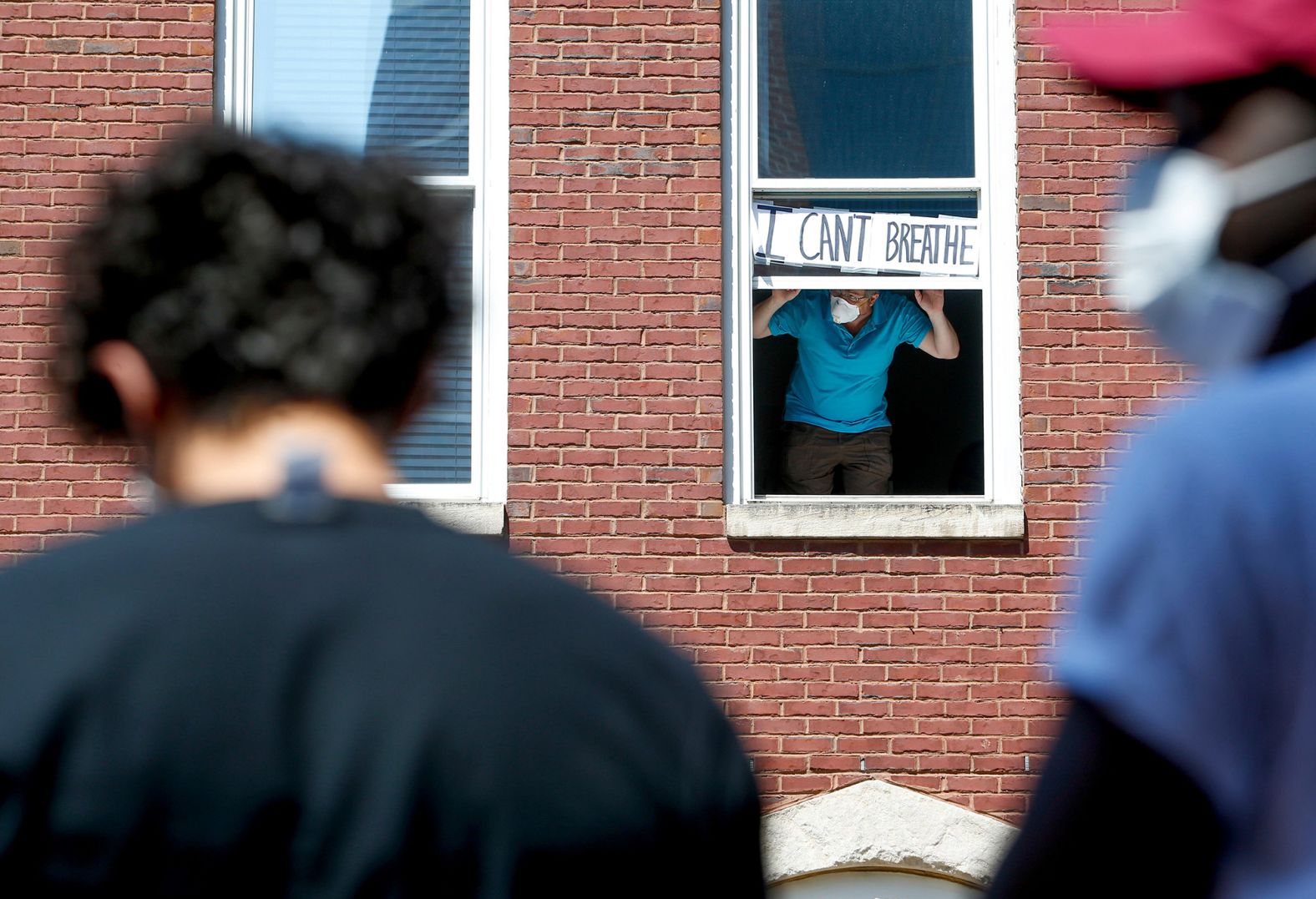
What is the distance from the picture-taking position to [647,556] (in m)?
5.90

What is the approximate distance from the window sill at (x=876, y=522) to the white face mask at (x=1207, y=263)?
448 centimetres

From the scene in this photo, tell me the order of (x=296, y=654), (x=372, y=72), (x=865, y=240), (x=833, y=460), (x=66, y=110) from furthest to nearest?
(x=372, y=72) → (x=865, y=240) → (x=833, y=460) → (x=66, y=110) → (x=296, y=654)

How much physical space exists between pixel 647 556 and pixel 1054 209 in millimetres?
2193

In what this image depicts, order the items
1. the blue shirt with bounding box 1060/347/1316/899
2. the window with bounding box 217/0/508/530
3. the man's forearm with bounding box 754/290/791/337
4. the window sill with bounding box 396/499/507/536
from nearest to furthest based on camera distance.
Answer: the blue shirt with bounding box 1060/347/1316/899 → the window sill with bounding box 396/499/507/536 → the window with bounding box 217/0/508/530 → the man's forearm with bounding box 754/290/791/337

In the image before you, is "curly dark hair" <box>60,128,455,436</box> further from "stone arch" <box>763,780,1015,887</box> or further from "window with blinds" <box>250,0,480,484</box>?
"window with blinds" <box>250,0,480,484</box>

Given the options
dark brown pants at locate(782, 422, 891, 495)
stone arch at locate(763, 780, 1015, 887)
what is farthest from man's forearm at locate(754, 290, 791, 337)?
stone arch at locate(763, 780, 1015, 887)

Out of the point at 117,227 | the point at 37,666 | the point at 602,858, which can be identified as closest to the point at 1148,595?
the point at 602,858

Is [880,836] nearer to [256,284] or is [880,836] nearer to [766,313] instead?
[766,313]

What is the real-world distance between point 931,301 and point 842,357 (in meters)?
0.45

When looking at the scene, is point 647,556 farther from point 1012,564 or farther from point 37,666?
point 37,666

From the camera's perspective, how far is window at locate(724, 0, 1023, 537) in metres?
6.18

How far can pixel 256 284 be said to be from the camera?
1.37m

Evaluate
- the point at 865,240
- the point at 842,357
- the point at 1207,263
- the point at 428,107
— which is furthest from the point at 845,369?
the point at 1207,263

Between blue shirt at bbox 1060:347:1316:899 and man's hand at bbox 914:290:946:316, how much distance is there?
5298 mm
